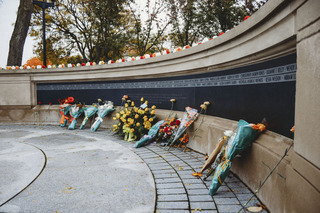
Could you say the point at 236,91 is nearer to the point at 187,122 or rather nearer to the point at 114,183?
the point at 187,122

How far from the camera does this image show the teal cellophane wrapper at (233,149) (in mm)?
2854

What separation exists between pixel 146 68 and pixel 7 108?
6111 mm

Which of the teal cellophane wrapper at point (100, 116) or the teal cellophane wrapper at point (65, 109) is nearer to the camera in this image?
the teal cellophane wrapper at point (100, 116)

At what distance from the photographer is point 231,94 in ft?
13.2

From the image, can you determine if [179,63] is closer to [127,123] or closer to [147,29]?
[127,123]

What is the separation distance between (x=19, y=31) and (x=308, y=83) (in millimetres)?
13798

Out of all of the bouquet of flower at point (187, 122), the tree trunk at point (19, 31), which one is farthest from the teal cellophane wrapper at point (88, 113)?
the tree trunk at point (19, 31)

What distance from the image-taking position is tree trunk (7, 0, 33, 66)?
12133mm

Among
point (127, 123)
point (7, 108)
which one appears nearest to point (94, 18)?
point (7, 108)

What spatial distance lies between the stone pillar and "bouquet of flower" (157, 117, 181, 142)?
3.41 m

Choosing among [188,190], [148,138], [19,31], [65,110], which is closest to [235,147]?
[188,190]

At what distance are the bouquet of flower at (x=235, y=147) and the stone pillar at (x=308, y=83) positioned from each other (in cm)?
85

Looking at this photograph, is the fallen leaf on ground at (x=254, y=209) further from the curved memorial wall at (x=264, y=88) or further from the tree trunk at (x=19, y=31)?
the tree trunk at (x=19, y=31)

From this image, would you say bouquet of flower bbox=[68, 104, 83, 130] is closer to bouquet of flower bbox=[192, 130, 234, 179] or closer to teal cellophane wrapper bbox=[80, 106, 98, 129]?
teal cellophane wrapper bbox=[80, 106, 98, 129]
